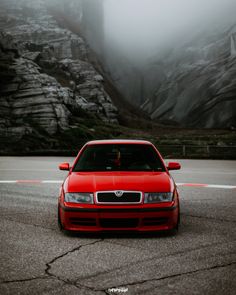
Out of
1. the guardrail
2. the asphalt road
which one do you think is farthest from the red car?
the guardrail

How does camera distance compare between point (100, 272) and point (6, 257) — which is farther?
point (6, 257)

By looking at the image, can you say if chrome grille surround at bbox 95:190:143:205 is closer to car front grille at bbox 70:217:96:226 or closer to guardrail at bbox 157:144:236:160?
car front grille at bbox 70:217:96:226

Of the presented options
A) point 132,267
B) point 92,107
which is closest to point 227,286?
point 132,267

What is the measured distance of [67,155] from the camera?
39.0m

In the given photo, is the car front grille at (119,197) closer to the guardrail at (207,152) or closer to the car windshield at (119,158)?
the car windshield at (119,158)

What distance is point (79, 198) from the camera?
664cm

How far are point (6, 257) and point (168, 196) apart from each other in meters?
2.29

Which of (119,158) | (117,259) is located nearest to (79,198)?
(117,259)

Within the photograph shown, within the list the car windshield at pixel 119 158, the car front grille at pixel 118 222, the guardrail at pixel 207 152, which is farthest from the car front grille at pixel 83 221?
the guardrail at pixel 207 152

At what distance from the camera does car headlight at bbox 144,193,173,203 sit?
21.5 ft

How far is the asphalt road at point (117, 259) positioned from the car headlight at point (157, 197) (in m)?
0.51

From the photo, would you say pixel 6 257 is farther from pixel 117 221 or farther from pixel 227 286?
pixel 227 286

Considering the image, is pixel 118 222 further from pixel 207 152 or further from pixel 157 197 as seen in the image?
pixel 207 152

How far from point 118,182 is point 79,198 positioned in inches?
22.6
